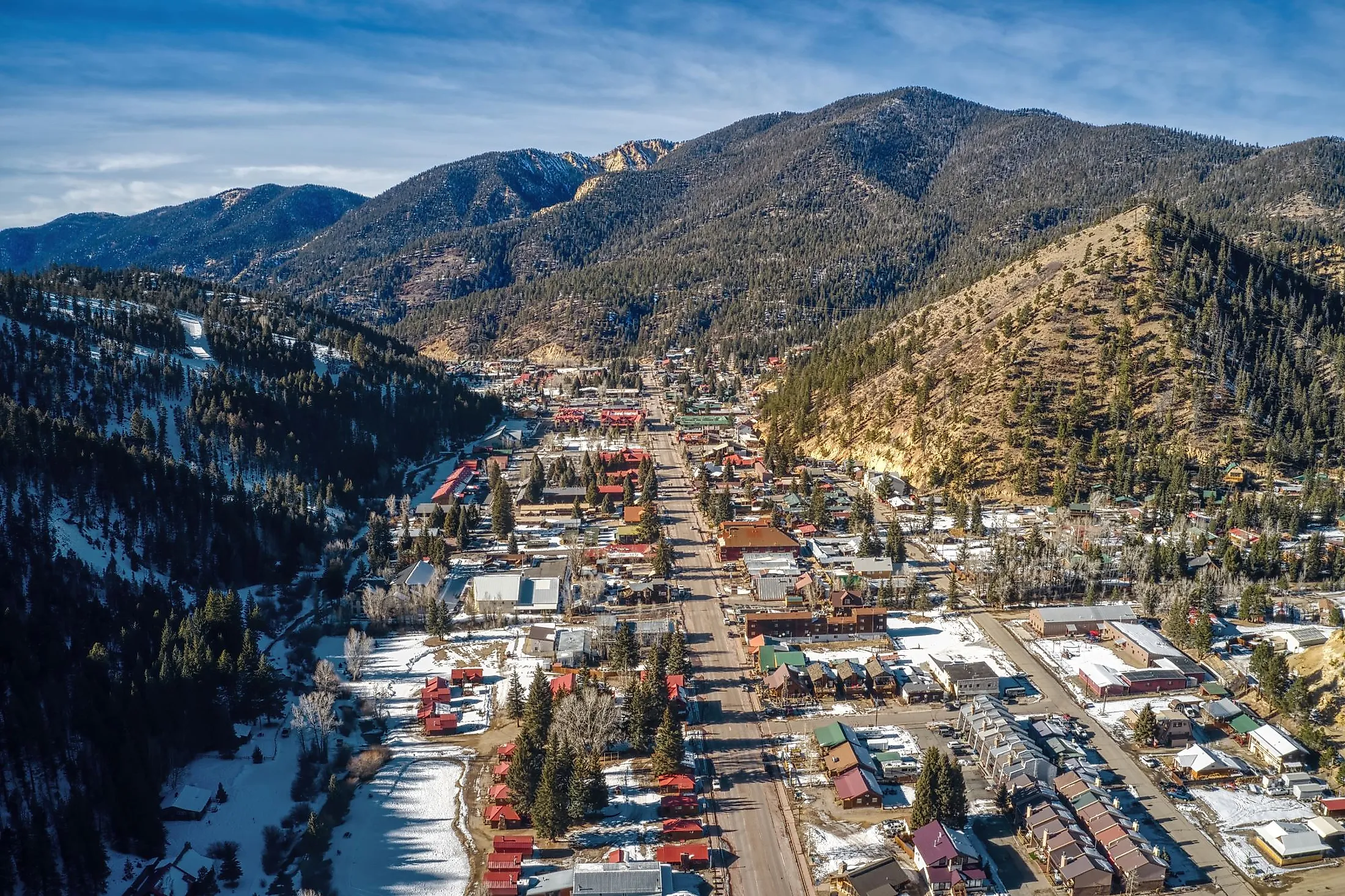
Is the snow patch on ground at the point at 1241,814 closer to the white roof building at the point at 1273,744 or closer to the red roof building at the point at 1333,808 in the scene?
the red roof building at the point at 1333,808

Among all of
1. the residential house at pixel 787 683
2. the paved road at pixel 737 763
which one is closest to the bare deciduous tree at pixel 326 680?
the paved road at pixel 737 763

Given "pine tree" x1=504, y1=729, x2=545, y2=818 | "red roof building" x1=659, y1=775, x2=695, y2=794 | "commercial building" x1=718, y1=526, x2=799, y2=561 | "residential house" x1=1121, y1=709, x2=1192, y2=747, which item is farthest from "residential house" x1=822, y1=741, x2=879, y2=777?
"commercial building" x1=718, y1=526, x2=799, y2=561

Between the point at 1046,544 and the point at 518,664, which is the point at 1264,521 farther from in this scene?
the point at 518,664

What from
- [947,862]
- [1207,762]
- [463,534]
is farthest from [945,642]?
[463,534]

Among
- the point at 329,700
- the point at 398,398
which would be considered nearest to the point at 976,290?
the point at 398,398

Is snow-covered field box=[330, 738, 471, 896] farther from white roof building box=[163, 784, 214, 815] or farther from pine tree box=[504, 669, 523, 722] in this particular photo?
white roof building box=[163, 784, 214, 815]
